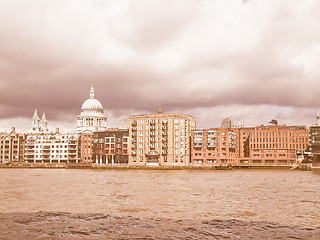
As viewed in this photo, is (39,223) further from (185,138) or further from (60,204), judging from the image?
(185,138)

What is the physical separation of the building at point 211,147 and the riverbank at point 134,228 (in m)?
151

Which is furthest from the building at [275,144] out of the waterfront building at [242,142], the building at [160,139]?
the building at [160,139]

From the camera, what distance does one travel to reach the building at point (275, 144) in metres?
182

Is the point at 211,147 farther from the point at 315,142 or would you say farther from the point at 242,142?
the point at 315,142

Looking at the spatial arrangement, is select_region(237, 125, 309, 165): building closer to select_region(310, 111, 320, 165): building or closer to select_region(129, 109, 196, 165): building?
select_region(310, 111, 320, 165): building

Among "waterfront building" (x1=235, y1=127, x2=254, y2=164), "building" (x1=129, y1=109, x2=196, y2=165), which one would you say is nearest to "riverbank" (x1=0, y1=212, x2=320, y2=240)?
"building" (x1=129, y1=109, x2=196, y2=165)

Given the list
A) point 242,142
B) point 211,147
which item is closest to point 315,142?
point 242,142

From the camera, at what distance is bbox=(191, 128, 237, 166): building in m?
180

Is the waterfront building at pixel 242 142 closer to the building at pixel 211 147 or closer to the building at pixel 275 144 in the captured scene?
the building at pixel 275 144

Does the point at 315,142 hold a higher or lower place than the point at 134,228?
higher

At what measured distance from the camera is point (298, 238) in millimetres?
24266

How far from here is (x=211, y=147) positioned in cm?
18025

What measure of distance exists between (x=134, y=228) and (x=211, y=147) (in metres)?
155

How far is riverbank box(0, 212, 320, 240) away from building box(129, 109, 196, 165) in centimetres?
14528
